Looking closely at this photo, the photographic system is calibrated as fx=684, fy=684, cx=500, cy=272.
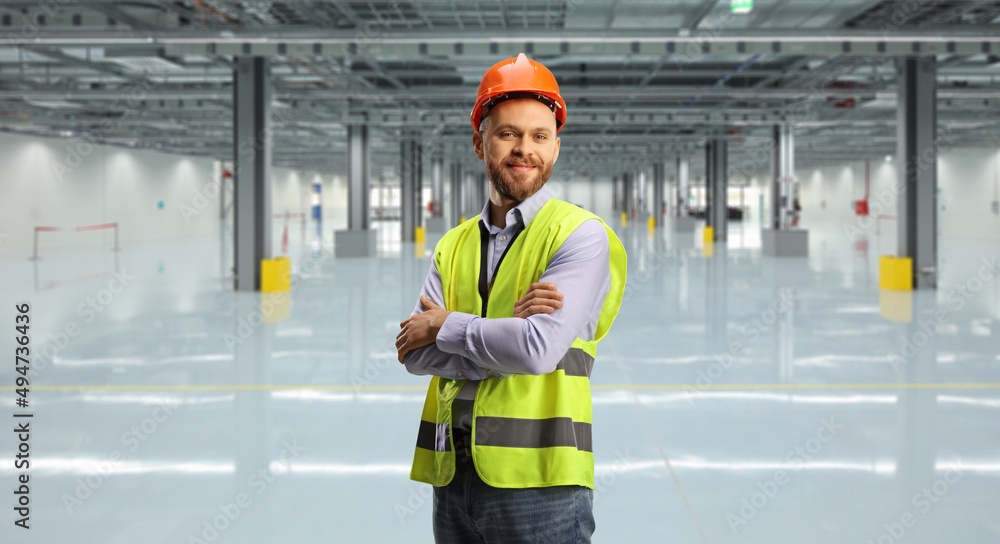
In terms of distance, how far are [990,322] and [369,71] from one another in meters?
16.2

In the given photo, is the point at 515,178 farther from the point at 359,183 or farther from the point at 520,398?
the point at 359,183

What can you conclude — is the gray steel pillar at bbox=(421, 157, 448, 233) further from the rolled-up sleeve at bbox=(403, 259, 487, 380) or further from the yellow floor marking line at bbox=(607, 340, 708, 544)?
the rolled-up sleeve at bbox=(403, 259, 487, 380)

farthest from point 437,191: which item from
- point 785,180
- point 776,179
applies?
point 785,180

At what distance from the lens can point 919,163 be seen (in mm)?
15484

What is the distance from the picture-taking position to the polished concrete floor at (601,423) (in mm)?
4230

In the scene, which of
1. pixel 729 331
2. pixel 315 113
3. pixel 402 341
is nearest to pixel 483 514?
pixel 402 341

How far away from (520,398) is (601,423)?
4.52 metres

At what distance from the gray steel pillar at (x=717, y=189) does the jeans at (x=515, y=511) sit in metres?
33.5

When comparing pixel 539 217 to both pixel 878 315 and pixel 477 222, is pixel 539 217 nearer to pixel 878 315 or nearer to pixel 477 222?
pixel 477 222

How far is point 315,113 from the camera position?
2706cm

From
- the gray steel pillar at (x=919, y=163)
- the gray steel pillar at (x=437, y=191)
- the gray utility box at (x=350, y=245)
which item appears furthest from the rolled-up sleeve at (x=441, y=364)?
the gray steel pillar at (x=437, y=191)

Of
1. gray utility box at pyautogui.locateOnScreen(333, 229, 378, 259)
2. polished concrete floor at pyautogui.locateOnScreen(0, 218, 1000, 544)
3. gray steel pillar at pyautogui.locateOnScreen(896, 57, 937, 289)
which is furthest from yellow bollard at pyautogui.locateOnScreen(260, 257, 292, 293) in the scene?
gray steel pillar at pyautogui.locateOnScreen(896, 57, 937, 289)

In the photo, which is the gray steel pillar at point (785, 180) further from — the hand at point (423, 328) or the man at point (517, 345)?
the hand at point (423, 328)

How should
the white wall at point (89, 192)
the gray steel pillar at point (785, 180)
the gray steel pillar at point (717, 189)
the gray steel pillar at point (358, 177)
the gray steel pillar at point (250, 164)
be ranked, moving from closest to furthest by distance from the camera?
the gray steel pillar at point (250, 164), the gray steel pillar at point (785, 180), the gray steel pillar at point (358, 177), the white wall at point (89, 192), the gray steel pillar at point (717, 189)
